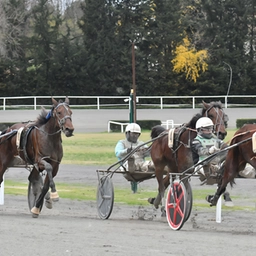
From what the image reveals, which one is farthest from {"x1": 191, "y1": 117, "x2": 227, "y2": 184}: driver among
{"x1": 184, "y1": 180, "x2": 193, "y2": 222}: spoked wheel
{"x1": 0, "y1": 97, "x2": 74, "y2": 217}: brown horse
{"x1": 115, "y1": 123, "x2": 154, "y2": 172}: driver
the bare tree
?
the bare tree

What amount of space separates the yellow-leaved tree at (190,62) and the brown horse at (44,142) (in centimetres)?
3313

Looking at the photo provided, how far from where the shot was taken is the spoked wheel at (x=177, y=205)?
7.41 meters

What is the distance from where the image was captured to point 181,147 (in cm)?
917

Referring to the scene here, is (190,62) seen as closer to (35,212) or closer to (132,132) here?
(132,132)

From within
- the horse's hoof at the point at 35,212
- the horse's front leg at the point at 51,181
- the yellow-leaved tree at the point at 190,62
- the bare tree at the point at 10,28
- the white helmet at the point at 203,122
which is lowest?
the horse's hoof at the point at 35,212

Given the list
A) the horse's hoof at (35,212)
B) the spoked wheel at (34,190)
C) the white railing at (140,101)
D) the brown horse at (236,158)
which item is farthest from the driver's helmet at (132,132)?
the white railing at (140,101)

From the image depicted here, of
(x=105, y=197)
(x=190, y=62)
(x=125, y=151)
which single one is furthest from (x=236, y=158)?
(x=190, y=62)

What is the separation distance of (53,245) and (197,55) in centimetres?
3849

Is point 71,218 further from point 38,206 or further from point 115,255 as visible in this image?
point 115,255

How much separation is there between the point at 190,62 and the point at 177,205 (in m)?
36.2

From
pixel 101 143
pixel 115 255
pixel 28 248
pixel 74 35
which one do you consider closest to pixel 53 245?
pixel 28 248

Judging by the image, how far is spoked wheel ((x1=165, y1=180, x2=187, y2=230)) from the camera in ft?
24.3

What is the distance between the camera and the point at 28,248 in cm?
593

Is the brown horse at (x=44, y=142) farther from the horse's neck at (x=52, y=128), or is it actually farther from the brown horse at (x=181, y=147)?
the brown horse at (x=181, y=147)
